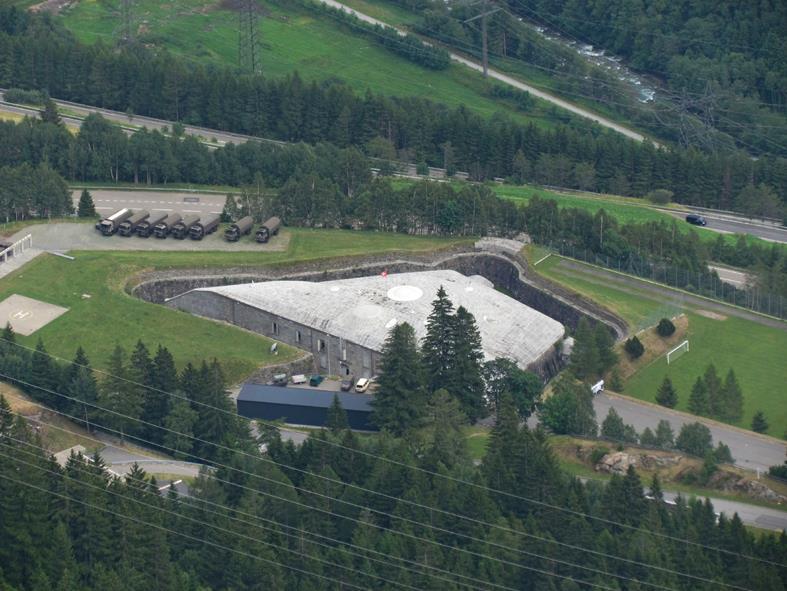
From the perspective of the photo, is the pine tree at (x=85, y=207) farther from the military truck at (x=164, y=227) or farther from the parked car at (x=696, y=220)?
the parked car at (x=696, y=220)

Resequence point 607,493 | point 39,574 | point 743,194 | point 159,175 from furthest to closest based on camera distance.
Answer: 1. point 743,194
2. point 159,175
3. point 607,493
4. point 39,574

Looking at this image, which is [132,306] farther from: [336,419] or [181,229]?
[336,419]

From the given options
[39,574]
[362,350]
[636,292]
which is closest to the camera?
[39,574]

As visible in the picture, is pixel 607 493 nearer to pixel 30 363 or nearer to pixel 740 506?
pixel 740 506

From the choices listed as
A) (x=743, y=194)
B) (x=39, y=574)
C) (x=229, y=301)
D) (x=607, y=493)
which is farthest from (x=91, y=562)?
(x=743, y=194)

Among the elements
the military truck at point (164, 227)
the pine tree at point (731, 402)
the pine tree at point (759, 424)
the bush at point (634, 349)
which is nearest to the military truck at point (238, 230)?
the military truck at point (164, 227)

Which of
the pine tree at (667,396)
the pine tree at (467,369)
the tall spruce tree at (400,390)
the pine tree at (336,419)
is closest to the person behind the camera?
the pine tree at (336,419)

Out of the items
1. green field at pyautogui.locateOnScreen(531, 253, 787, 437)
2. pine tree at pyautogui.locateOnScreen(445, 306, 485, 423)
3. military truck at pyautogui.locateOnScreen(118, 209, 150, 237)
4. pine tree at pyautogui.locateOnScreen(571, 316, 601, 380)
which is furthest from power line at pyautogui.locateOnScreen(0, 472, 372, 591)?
military truck at pyautogui.locateOnScreen(118, 209, 150, 237)
